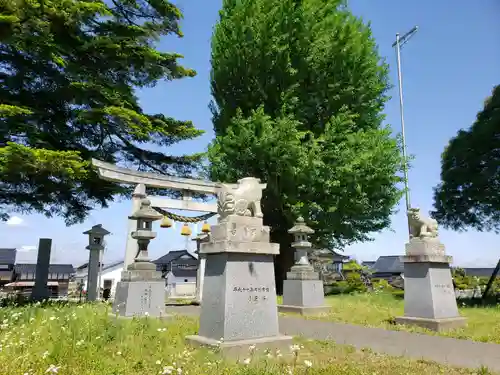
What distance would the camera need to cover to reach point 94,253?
49.4 ft

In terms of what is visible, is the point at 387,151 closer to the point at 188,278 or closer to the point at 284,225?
the point at 284,225

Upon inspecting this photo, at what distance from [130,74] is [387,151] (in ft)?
36.6

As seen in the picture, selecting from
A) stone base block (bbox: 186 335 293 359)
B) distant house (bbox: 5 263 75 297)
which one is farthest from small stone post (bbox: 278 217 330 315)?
distant house (bbox: 5 263 75 297)

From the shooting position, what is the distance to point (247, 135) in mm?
16078

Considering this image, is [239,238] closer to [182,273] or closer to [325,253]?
[325,253]

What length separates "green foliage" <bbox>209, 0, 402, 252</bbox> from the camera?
52.1ft

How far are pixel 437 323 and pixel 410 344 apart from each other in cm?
209

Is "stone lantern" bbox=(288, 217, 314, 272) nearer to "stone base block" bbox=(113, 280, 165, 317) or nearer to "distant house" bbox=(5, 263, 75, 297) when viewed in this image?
"stone base block" bbox=(113, 280, 165, 317)

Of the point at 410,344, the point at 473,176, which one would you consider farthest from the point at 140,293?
the point at 473,176

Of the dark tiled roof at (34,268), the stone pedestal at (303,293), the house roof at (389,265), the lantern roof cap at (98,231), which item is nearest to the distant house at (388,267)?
the house roof at (389,265)

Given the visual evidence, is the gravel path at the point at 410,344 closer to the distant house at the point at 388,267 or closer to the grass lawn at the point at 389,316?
the grass lawn at the point at 389,316

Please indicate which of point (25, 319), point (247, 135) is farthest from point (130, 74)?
point (25, 319)

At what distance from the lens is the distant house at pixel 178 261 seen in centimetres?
4415

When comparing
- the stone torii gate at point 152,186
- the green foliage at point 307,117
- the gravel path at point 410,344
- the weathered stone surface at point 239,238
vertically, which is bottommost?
the gravel path at point 410,344
